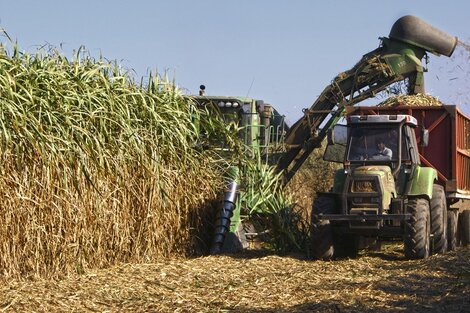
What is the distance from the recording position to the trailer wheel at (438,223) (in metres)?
13.0

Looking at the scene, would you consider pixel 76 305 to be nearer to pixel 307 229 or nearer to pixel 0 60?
pixel 0 60

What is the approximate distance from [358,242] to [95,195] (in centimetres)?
441

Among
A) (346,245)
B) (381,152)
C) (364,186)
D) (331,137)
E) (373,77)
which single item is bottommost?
(346,245)

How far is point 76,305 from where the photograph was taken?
28.1 ft

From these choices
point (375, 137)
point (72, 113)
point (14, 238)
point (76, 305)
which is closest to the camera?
point (76, 305)

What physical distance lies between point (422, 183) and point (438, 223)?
0.63 m

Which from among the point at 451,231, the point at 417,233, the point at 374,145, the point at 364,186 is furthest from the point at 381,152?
the point at 451,231

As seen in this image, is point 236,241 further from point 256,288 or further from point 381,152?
point 256,288

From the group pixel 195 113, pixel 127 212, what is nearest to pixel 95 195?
pixel 127 212

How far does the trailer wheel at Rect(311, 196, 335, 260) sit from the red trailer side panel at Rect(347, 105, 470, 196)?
8.23 ft

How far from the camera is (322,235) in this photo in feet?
40.5

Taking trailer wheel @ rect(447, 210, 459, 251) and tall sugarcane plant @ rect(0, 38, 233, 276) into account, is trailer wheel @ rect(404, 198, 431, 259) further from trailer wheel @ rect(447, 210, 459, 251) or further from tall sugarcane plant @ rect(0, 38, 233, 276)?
tall sugarcane plant @ rect(0, 38, 233, 276)

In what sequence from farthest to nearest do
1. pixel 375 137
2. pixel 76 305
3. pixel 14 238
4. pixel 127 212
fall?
pixel 375 137 → pixel 127 212 → pixel 14 238 → pixel 76 305

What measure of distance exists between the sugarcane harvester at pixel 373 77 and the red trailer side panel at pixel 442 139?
7.87 ft
